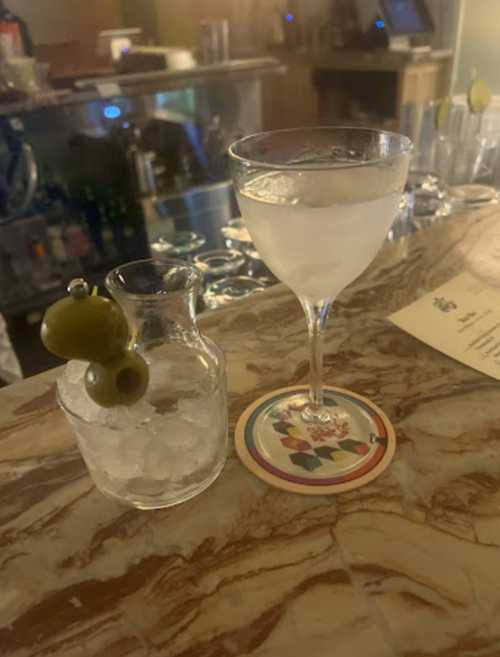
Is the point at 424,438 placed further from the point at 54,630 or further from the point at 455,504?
the point at 54,630

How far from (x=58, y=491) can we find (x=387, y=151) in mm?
382

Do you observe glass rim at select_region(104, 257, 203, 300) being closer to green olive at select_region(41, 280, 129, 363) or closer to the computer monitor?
green olive at select_region(41, 280, 129, 363)

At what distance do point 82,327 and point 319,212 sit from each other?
0.59 feet

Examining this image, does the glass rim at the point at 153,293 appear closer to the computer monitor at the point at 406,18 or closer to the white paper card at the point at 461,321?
the white paper card at the point at 461,321

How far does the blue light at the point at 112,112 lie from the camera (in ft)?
6.15

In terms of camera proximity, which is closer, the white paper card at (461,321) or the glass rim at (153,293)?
the glass rim at (153,293)

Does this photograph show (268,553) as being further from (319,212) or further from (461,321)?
(461,321)

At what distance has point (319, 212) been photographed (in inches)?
16.6

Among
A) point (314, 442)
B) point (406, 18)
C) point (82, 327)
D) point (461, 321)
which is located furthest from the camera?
point (406, 18)

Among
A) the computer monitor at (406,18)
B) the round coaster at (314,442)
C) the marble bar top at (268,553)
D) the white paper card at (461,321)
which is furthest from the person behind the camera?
the computer monitor at (406,18)

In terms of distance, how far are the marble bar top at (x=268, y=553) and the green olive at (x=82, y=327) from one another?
0.14 metres

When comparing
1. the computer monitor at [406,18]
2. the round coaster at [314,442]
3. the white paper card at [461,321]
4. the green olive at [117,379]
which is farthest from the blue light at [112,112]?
the green olive at [117,379]

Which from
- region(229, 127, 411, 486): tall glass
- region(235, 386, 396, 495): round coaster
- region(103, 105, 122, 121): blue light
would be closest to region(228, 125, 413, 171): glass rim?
region(229, 127, 411, 486): tall glass

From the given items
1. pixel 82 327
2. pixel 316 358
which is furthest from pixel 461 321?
pixel 82 327
